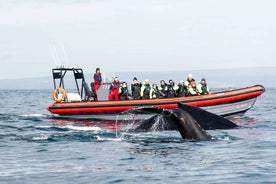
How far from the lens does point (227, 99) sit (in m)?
28.0

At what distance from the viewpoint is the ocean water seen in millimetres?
12562

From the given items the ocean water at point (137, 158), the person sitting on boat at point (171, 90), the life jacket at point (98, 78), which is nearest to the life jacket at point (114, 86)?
the life jacket at point (98, 78)

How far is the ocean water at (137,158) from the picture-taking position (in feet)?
41.2

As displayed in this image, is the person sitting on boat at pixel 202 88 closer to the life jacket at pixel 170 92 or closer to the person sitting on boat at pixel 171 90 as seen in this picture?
the person sitting on boat at pixel 171 90

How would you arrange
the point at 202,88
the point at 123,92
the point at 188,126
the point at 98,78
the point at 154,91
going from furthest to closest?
1. the point at 98,78
2. the point at 123,92
3. the point at 154,91
4. the point at 202,88
5. the point at 188,126

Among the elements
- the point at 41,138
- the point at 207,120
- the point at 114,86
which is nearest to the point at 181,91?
the point at 114,86

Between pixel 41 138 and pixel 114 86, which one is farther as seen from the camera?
pixel 114 86

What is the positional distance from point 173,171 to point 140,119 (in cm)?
1568

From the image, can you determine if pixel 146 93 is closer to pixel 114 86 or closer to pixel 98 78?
pixel 114 86

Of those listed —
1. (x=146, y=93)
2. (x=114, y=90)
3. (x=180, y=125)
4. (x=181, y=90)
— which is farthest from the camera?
(x=114, y=90)

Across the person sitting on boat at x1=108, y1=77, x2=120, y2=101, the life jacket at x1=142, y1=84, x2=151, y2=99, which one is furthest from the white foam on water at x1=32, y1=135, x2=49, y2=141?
the person sitting on boat at x1=108, y1=77, x2=120, y2=101

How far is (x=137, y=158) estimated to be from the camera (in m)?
15.2

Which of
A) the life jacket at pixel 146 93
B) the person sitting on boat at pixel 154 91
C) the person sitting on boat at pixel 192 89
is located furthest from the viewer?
the person sitting on boat at pixel 154 91

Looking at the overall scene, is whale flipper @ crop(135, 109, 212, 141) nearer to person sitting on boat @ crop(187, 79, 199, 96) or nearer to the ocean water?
the ocean water
